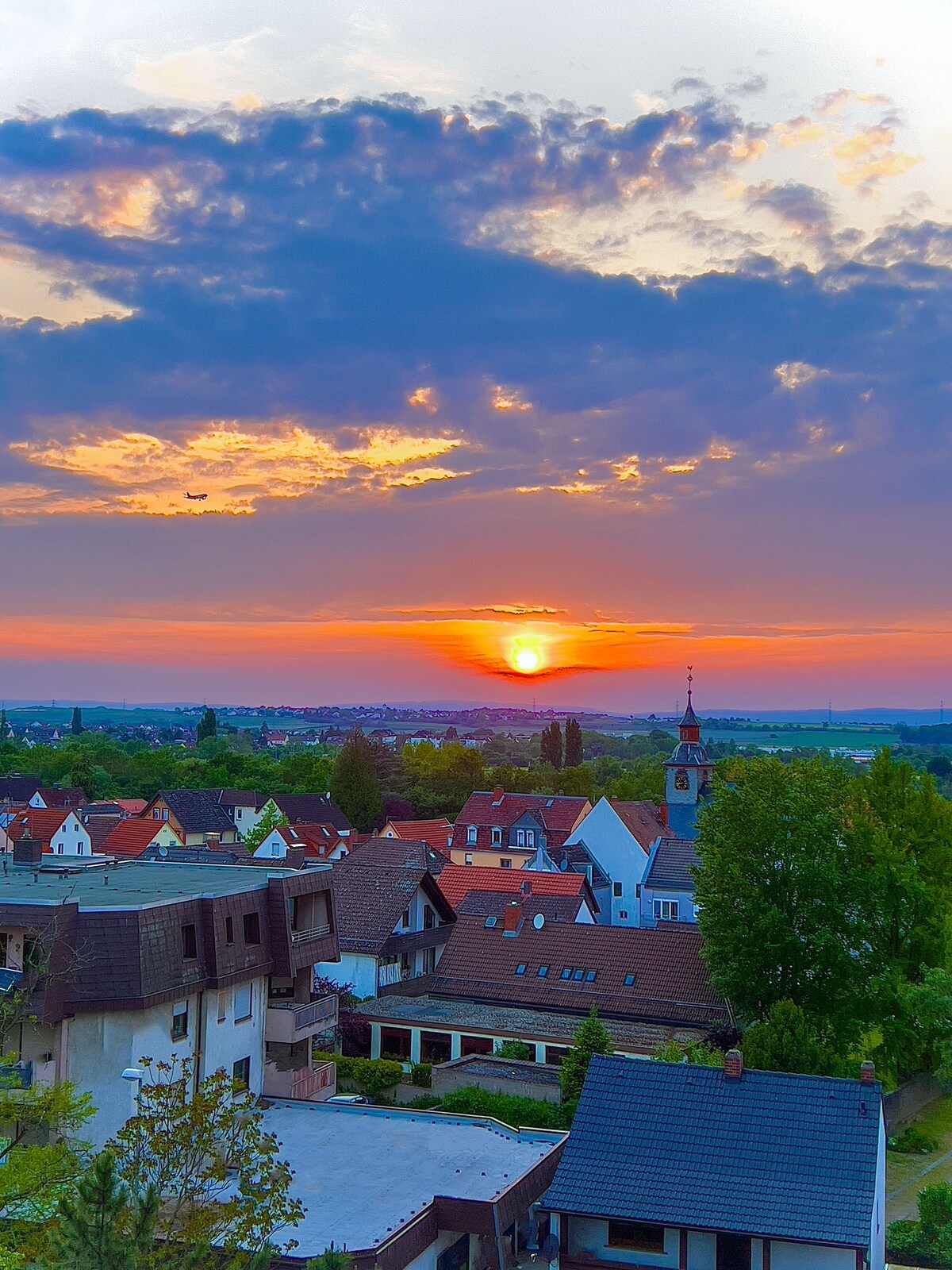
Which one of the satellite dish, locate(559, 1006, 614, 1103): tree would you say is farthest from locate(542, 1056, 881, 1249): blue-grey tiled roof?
locate(559, 1006, 614, 1103): tree

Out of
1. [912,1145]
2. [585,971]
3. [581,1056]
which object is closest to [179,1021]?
[581,1056]

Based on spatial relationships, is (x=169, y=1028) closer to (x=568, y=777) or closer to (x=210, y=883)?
(x=210, y=883)

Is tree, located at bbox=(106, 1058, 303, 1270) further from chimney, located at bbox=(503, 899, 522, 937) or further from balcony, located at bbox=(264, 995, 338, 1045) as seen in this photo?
chimney, located at bbox=(503, 899, 522, 937)

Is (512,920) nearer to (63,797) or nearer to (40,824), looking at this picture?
(40,824)

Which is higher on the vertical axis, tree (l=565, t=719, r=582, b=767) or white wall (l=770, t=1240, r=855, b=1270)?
tree (l=565, t=719, r=582, b=767)

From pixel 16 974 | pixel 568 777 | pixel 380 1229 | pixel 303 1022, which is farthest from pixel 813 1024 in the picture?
pixel 568 777
